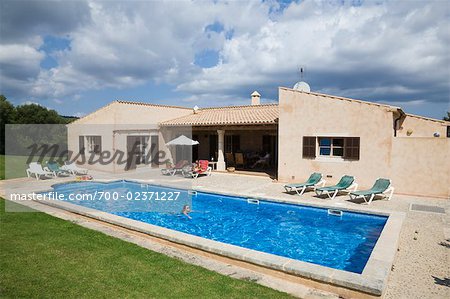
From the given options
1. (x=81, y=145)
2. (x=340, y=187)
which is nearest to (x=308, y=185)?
(x=340, y=187)

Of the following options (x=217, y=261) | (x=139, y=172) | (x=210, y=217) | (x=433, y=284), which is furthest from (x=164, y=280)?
(x=139, y=172)

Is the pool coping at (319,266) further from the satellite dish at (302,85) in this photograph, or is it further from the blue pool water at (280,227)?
the satellite dish at (302,85)

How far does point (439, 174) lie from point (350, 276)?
10.6 meters

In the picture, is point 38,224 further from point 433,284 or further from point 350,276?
point 433,284

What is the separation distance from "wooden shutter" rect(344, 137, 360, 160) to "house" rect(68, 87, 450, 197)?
0.16ft

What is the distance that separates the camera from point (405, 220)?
33.3 ft

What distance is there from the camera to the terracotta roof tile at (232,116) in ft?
65.1

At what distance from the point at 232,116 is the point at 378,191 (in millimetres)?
12870

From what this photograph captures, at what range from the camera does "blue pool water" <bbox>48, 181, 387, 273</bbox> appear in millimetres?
8906

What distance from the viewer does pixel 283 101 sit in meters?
17.2

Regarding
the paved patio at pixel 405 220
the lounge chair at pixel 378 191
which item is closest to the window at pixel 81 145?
the paved patio at pixel 405 220

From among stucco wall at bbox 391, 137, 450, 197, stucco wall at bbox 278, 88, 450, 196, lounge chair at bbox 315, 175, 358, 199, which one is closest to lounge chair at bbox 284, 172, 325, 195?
lounge chair at bbox 315, 175, 358, 199

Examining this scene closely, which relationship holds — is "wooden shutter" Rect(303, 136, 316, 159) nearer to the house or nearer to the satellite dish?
the house

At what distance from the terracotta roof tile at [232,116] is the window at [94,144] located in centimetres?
499
